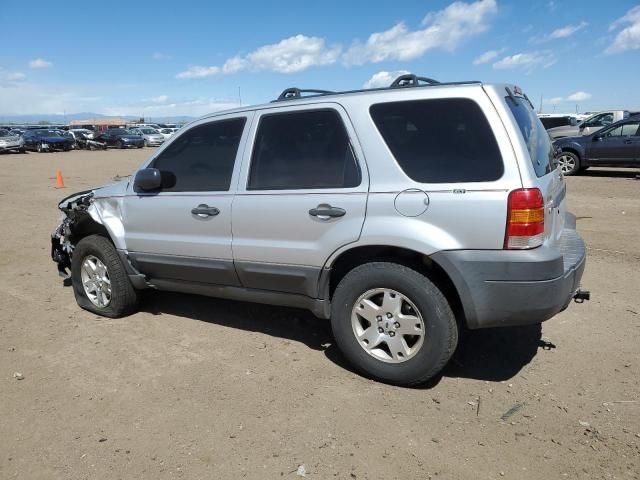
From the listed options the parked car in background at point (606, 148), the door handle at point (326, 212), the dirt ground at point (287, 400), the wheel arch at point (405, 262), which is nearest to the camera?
the dirt ground at point (287, 400)

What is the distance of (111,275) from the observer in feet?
15.0

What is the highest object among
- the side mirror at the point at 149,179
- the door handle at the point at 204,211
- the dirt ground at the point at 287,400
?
the side mirror at the point at 149,179

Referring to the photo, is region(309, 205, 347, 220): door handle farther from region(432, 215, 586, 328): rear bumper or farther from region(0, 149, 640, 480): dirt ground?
region(0, 149, 640, 480): dirt ground

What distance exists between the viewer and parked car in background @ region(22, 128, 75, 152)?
32875mm

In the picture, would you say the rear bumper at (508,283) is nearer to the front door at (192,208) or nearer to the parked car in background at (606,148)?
the front door at (192,208)

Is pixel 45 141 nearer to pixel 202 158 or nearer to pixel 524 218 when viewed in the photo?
pixel 202 158

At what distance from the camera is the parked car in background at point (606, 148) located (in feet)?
43.9

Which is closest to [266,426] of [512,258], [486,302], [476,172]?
[486,302]

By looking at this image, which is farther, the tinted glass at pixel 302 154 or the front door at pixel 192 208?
the front door at pixel 192 208

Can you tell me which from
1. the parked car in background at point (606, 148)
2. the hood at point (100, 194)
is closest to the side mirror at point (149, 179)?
the hood at point (100, 194)

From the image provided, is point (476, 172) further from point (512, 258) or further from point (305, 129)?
point (305, 129)

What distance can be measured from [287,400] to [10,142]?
112 feet

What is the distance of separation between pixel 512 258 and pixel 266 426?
1.72 metres

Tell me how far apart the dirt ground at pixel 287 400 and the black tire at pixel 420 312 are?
0.47ft
